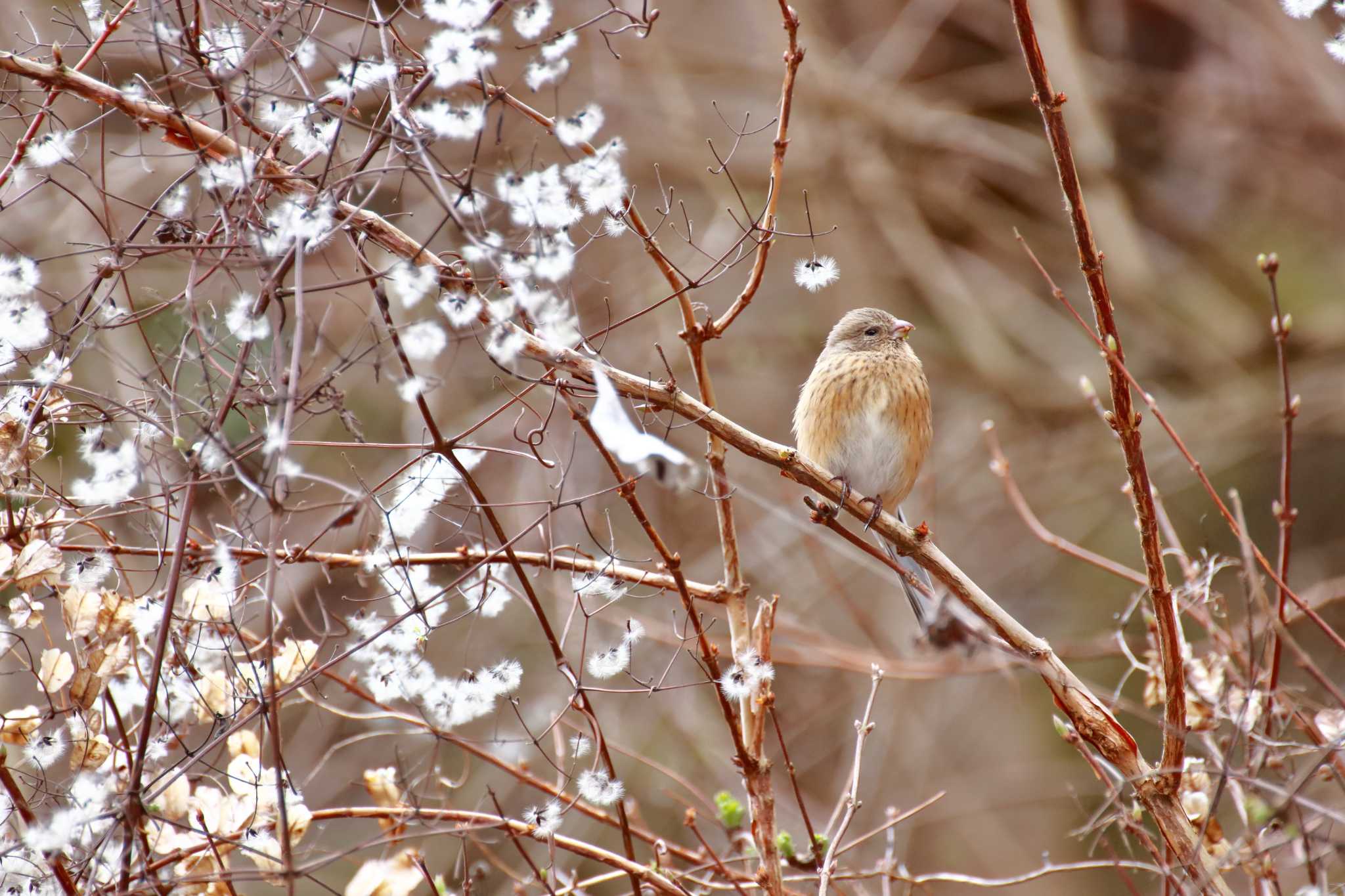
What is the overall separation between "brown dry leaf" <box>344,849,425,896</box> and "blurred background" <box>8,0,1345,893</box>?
13.6 ft

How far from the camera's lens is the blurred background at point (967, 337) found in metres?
6.75

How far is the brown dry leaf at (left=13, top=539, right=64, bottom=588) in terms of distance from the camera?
206cm

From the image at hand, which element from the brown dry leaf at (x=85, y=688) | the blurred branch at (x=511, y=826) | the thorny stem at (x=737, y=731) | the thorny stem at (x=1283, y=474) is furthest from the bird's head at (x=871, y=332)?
the brown dry leaf at (x=85, y=688)

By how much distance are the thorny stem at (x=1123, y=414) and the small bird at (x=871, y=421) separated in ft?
5.77

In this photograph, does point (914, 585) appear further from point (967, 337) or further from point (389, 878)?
point (967, 337)

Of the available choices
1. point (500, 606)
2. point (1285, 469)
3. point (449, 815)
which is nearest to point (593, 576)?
point (500, 606)

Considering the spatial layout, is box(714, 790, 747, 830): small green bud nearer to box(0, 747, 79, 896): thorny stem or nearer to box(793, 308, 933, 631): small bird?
box(0, 747, 79, 896): thorny stem

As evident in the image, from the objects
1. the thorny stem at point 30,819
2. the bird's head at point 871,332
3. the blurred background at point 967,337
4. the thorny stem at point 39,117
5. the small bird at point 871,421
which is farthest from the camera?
the blurred background at point 967,337

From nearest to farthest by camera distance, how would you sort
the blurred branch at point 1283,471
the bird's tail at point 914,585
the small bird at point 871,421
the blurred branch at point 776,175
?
the blurred branch at point 1283,471 < the blurred branch at point 776,175 < the bird's tail at point 914,585 < the small bird at point 871,421

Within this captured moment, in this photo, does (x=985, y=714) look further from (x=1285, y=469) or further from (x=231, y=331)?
(x=231, y=331)

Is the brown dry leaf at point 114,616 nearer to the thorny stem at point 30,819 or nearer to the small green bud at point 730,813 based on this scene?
the thorny stem at point 30,819

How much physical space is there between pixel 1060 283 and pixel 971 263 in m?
0.60

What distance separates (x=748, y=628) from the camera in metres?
2.54

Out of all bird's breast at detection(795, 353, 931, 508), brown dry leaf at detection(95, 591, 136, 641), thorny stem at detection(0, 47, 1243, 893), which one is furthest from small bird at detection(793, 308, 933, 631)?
brown dry leaf at detection(95, 591, 136, 641)
